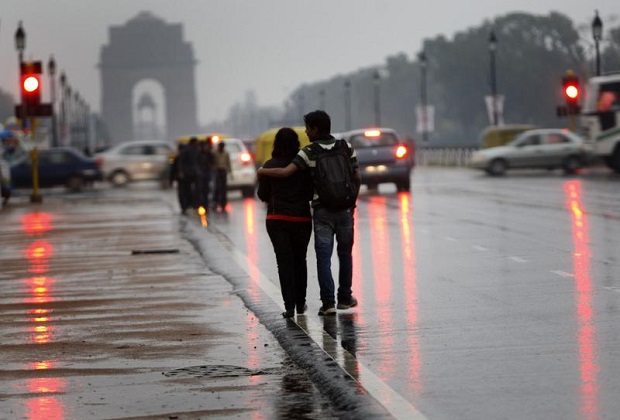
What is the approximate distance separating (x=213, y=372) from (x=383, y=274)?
690 centimetres

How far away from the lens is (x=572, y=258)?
17500 mm

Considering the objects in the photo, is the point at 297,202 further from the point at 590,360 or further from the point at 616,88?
the point at 616,88

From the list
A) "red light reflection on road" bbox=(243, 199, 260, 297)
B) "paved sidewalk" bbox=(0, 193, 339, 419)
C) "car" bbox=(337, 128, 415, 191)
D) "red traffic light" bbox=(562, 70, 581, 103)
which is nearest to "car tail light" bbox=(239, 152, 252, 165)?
"car" bbox=(337, 128, 415, 191)

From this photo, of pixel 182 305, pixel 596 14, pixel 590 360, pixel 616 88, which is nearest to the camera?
pixel 590 360

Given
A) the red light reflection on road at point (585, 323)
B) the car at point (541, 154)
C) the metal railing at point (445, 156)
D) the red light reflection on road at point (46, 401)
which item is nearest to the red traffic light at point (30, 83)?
the car at point (541, 154)

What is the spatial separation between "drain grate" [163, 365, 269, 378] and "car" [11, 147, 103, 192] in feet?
137

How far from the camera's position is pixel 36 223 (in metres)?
30.9

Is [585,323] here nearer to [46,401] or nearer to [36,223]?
[46,401]

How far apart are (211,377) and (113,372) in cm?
71

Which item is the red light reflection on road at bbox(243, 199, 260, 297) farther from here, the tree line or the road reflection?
the tree line

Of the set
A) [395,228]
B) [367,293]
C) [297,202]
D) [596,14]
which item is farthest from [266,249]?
[596,14]

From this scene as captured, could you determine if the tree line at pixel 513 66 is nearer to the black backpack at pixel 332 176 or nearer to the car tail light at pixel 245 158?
the car tail light at pixel 245 158

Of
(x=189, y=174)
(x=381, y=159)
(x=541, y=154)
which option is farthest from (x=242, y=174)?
(x=541, y=154)

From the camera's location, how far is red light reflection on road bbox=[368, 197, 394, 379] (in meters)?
10.9
